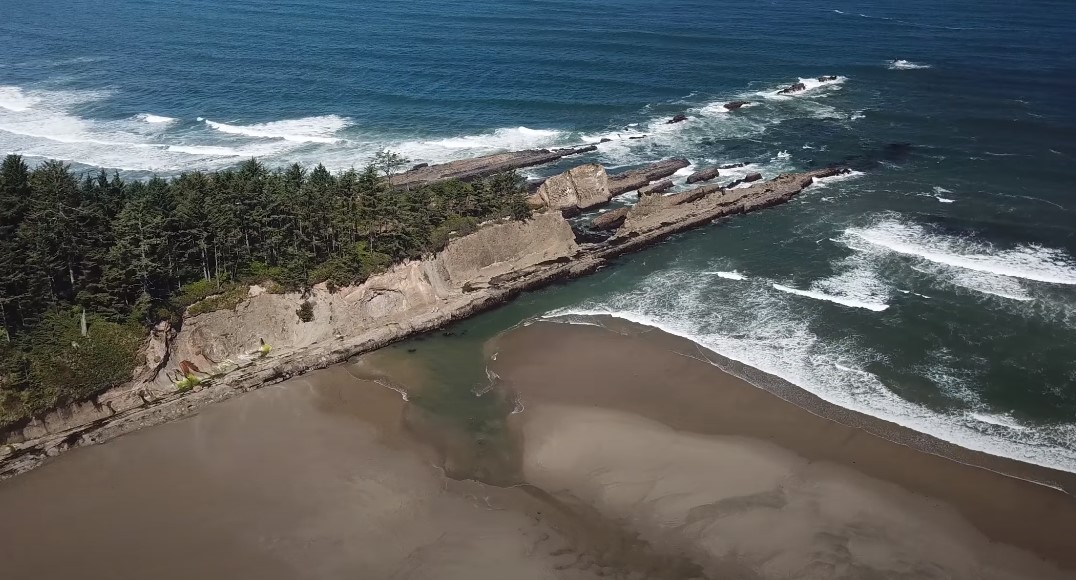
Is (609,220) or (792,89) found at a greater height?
(792,89)

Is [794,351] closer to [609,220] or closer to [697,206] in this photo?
[697,206]

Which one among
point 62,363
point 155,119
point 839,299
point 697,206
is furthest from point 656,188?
point 155,119

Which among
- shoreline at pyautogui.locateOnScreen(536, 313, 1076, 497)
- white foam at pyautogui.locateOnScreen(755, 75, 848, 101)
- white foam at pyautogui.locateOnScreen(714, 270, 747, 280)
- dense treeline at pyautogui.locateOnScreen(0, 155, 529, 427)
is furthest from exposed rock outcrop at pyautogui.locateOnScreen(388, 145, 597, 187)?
white foam at pyautogui.locateOnScreen(755, 75, 848, 101)

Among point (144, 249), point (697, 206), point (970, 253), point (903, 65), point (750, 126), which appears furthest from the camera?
point (903, 65)

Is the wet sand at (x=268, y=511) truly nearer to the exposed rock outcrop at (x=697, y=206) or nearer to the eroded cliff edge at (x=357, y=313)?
the eroded cliff edge at (x=357, y=313)

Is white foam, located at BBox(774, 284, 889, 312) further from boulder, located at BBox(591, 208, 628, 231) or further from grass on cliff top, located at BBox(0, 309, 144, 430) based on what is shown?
grass on cliff top, located at BBox(0, 309, 144, 430)

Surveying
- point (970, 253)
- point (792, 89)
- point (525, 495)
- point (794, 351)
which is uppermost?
point (792, 89)
